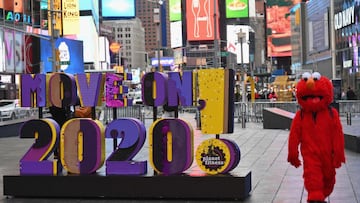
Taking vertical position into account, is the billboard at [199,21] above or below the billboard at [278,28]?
below

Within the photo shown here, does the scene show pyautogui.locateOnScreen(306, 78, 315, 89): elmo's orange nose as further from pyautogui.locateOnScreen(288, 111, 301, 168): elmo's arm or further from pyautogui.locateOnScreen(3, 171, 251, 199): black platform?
pyautogui.locateOnScreen(3, 171, 251, 199): black platform

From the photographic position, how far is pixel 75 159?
30.3ft

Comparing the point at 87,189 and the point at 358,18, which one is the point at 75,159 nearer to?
the point at 87,189

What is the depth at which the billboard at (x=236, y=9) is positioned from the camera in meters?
70.2

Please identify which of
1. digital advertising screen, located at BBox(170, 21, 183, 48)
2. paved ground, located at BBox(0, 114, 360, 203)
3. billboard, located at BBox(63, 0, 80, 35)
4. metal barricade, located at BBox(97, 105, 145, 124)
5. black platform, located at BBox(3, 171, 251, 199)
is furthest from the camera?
digital advertising screen, located at BBox(170, 21, 183, 48)

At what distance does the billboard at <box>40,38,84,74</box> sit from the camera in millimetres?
58750

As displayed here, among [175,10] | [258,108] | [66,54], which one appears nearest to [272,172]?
[258,108]

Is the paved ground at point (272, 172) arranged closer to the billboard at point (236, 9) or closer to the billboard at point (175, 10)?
the billboard at point (236, 9)

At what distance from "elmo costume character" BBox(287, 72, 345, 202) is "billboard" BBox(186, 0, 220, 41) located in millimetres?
55780

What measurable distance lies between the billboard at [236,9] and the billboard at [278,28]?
70.1 m

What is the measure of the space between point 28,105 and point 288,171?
5.15 meters

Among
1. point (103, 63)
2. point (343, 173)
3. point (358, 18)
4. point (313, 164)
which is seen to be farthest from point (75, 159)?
point (103, 63)

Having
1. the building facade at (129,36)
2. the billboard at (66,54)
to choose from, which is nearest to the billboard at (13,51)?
the billboard at (66,54)

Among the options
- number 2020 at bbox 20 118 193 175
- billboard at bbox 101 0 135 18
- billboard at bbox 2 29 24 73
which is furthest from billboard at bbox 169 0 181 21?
number 2020 at bbox 20 118 193 175
